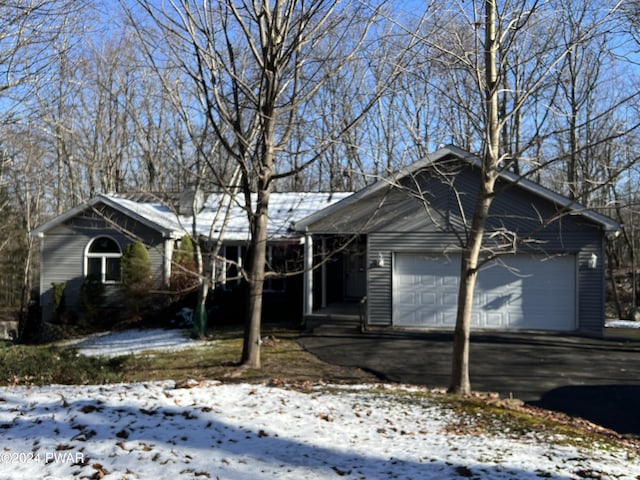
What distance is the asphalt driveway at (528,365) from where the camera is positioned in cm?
917

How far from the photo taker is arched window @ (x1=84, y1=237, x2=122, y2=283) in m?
20.2

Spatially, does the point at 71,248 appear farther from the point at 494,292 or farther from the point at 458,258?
the point at 494,292

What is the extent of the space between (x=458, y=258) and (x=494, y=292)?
1349 millimetres

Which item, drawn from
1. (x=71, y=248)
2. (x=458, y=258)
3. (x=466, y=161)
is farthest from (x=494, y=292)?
(x=71, y=248)

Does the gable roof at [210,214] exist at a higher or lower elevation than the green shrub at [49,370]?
higher

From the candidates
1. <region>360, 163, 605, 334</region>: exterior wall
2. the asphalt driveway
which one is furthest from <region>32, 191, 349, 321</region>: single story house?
the asphalt driveway

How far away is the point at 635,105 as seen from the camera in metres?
11.5

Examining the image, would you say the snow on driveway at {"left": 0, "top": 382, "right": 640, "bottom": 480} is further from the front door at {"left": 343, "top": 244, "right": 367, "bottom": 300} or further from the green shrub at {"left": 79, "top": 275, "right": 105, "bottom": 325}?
the front door at {"left": 343, "top": 244, "right": 367, "bottom": 300}

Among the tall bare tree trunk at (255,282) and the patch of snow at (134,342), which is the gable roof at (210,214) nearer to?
the patch of snow at (134,342)

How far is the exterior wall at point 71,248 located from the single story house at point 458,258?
742 cm

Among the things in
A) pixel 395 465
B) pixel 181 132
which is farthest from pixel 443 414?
pixel 181 132

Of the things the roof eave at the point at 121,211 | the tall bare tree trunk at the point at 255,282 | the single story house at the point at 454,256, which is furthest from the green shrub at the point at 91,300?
the tall bare tree trunk at the point at 255,282

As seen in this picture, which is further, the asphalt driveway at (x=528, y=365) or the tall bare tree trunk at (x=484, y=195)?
the asphalt driveway at (x=528, y=365)

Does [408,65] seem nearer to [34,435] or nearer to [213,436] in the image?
[213,436]
